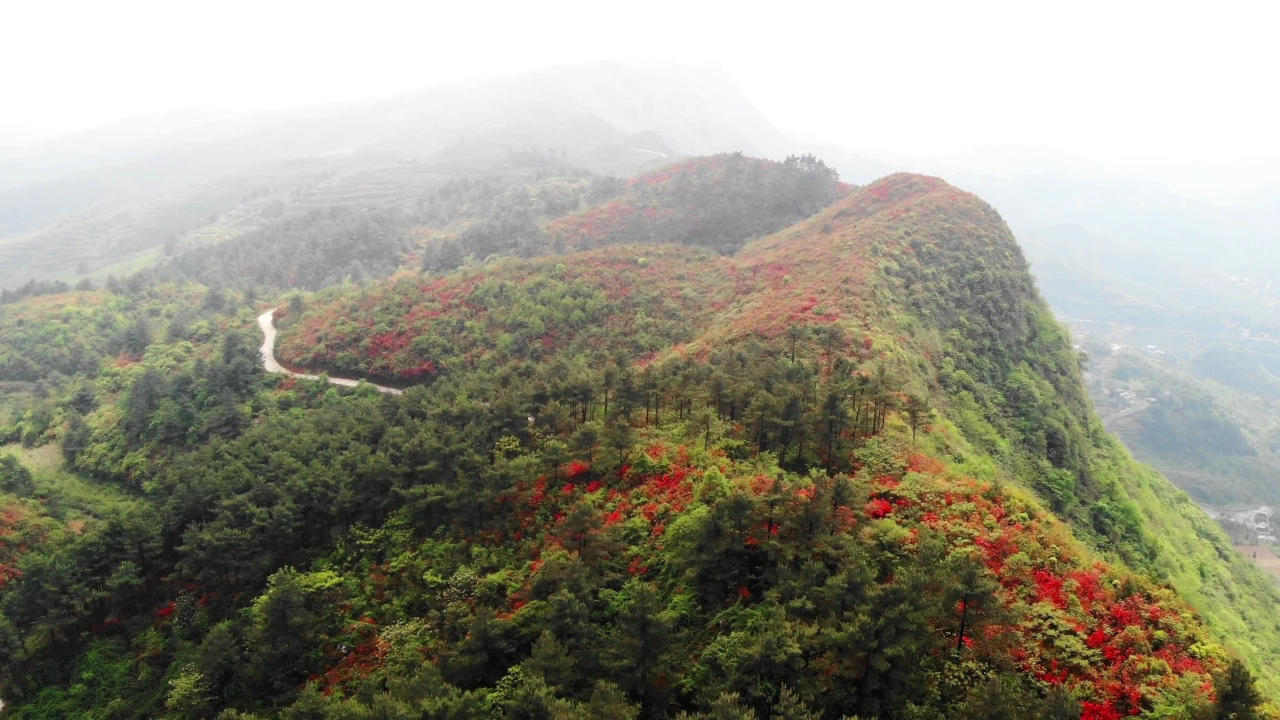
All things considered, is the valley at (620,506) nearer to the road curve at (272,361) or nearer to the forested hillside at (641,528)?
the forested hillside at (641,528)

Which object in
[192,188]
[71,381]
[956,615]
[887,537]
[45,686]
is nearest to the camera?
[956,615]

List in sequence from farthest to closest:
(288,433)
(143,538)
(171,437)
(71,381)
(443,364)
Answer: (71,381)
(443,364)
(171,437)
(288,433)
(143,538)

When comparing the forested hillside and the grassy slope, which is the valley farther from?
the grassy slope

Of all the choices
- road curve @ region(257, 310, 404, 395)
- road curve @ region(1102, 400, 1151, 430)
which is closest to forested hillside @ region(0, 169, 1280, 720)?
road curve @ region(257, 310, 404, 395)

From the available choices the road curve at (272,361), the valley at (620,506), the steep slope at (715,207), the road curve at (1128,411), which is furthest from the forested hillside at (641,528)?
the road curve at (1128,411)

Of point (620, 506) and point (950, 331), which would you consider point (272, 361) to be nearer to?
point (620, 506)

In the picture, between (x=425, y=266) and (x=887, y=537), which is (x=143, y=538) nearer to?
(x=887, y=537)

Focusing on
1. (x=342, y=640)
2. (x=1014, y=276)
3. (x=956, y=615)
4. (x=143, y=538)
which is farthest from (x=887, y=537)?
(x=1014, y=276)

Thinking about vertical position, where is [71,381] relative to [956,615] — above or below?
below
